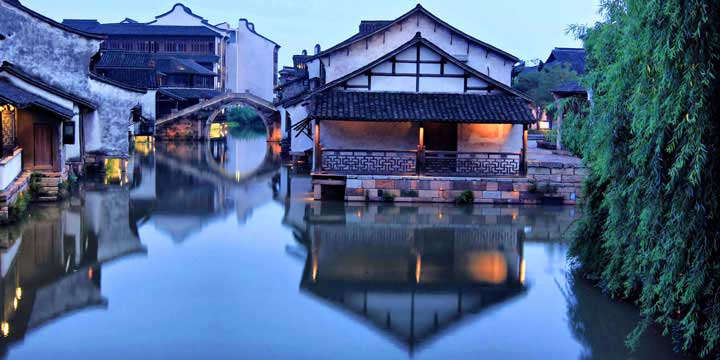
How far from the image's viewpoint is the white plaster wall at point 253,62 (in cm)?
9969

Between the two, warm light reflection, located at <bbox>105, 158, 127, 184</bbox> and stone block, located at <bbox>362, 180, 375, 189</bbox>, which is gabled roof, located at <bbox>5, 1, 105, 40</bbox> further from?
stone block, located at <bbox>362, 180, 375, 189</bbox>

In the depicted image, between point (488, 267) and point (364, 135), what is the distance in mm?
13127

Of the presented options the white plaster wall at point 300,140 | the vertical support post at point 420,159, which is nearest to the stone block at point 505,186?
the vertical support post at point 420,159

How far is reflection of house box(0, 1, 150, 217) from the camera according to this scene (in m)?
24.6

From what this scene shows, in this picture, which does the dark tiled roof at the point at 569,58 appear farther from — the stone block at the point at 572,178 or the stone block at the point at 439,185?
the stone block at the point at 439,185

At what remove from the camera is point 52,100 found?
1147 inches

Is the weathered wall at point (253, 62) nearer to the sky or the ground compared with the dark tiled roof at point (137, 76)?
nearer to the sky

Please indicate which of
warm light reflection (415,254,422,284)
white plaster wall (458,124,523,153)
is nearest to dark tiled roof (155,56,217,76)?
white plaster wall (458,124,523,153)

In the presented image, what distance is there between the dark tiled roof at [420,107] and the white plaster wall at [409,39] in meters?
8.02

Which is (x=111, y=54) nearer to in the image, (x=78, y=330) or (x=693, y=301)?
(x=78, y=330)

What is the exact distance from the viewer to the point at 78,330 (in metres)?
11.8

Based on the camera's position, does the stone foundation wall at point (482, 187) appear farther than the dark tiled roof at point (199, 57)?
No

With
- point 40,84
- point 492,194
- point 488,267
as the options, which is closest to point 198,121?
point 40,84

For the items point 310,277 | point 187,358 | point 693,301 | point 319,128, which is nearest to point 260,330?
point 187,358
